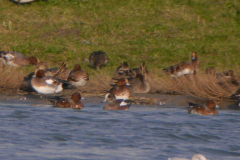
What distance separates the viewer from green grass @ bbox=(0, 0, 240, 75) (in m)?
20.3

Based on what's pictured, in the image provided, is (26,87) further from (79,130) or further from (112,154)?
(112,154)

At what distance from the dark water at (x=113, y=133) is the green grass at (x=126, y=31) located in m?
7.07

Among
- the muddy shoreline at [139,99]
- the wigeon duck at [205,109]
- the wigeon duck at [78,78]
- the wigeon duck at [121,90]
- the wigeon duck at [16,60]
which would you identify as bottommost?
the wigeon duck at [205,109]

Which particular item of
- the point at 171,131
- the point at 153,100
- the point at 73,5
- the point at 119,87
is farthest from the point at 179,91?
the point at 73,5

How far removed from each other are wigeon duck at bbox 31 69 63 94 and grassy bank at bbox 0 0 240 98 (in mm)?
5278

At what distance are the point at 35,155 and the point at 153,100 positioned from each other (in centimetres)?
614

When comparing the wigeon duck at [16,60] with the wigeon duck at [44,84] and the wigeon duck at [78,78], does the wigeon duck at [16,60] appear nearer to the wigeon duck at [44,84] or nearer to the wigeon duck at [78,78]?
the wigeon duck at [78,78]

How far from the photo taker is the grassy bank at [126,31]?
20.3 metres

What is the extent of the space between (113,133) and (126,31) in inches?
594

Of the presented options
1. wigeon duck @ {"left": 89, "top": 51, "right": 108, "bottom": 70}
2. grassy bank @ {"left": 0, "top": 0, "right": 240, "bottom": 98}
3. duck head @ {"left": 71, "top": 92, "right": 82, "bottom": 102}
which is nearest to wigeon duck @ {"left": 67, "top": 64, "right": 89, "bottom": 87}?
duck head @ {"left": 71, "top": 92, "right": 82, "bottom": 102}

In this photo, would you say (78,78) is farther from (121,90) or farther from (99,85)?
(121,90)

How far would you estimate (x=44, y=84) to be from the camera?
484 inches

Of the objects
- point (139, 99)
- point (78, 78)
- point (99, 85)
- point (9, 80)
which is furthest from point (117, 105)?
point (9, 80)

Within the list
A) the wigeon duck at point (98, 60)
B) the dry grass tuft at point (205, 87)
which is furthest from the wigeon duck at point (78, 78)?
the wigeon duck at point (98, 60)
